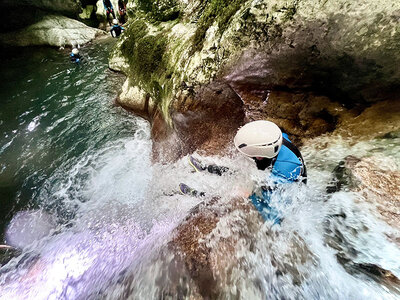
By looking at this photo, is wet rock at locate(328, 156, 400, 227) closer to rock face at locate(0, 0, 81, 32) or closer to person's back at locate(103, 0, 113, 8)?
person's back at locate(103, 0, 113, 8)

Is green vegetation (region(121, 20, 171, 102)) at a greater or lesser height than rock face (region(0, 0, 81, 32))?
lesser

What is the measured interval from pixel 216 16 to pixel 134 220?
15.7ft

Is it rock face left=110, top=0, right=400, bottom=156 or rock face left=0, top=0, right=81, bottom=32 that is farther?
rock face left=0, top=0, right=81, bottom=32

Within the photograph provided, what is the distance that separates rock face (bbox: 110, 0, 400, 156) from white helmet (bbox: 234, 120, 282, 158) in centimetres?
178

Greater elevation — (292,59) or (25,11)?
(25,11)

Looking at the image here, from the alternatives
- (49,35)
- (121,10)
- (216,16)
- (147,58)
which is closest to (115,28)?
(121,10)

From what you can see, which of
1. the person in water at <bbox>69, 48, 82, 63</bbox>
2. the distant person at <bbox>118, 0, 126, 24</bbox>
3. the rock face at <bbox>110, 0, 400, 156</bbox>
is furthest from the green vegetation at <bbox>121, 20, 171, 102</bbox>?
the distant person at <bbox>118, 0, 126, 24</bbox>

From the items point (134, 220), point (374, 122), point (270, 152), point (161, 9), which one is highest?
point (161, 9)

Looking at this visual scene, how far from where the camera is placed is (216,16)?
5.00 meters

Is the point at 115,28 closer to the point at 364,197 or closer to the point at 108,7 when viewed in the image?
the point at 108,7

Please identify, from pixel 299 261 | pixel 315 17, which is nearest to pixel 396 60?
pixel 315 17

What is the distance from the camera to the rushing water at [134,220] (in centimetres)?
308

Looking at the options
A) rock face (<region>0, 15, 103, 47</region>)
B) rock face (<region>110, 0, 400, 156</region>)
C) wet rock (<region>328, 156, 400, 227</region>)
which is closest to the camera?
wet rock (<region>328, 156, 400, 227</region>)

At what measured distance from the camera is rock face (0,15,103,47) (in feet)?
58.6
